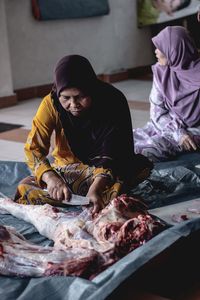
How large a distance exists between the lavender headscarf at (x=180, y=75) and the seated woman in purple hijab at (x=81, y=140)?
855 millimetres

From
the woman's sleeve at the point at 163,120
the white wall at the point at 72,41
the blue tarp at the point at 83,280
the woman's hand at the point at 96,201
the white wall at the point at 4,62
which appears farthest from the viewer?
the white wall at the point at 72,41

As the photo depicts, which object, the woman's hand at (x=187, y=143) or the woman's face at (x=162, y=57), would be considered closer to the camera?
the woman's hand at (x=187, y=143)

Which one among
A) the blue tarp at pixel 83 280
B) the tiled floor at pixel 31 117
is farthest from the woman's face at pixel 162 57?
the blue tarp at pixel 83 280

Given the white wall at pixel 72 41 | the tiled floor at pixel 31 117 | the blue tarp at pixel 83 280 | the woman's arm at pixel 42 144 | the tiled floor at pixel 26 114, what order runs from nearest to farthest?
the blue tarp at pixel 83 280 → the tiled floor at pixel 31 117 → the woman's arm at pixel 42 144 → the tiled floor at pixel 26 114 → the white wall at pixel 72 41

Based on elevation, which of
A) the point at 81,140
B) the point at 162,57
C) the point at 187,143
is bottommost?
the point at 187,143

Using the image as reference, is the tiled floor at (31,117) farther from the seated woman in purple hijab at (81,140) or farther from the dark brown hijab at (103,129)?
the dark brown hijab at (103,129)

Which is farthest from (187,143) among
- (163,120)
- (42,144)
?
(42,144)

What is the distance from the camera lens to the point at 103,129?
1879mm

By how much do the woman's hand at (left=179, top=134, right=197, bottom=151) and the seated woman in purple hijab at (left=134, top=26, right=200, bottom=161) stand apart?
6 cm

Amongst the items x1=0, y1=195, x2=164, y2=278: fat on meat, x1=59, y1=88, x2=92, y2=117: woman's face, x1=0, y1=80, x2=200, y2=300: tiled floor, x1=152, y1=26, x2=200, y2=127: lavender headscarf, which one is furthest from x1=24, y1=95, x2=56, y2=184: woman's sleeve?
x1=152, y1=26, x2=200, y2=127: lavender headscarf

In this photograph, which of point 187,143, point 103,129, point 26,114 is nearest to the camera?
point 103,129

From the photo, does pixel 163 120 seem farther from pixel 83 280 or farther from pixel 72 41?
pixel 72 41

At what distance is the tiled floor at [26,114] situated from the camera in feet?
9.83

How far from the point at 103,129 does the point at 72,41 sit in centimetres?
357
